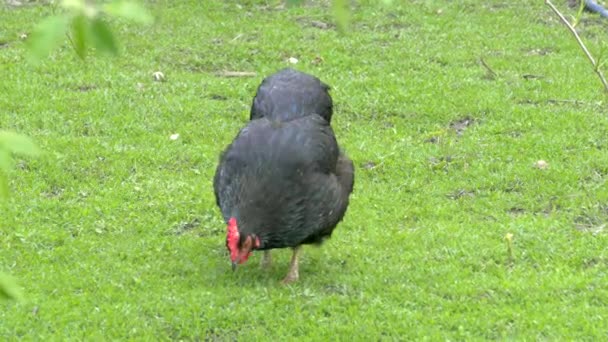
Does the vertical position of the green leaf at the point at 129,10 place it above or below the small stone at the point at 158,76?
above

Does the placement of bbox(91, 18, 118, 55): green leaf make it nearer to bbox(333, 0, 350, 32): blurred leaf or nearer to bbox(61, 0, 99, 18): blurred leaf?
bbox(61, 0, 99, 18): blurred leaf

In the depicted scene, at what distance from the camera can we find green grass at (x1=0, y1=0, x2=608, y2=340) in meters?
6.55

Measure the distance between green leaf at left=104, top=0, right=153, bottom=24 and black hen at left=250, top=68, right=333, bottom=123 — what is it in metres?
5.11

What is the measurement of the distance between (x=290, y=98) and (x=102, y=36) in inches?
211

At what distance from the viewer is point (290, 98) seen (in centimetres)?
718

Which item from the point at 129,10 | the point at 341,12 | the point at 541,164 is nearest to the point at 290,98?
the point at 541,164

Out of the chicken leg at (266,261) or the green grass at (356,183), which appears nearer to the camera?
the green grass at (356,183)

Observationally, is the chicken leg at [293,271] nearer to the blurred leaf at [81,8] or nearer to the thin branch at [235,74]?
the thin branch at [235,74]

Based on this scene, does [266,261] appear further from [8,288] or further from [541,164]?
[8,288]

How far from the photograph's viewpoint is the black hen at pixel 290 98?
7.12 m

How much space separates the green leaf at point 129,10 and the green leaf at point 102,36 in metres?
0.05

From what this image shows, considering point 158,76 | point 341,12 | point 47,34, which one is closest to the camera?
point 47,34

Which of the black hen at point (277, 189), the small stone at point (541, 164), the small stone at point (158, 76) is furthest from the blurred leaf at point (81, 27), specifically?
the small stone at point (158, 76)

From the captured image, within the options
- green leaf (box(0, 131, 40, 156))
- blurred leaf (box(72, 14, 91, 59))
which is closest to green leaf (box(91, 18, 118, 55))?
blurred leaf (box(72, 14, 91, 59))
